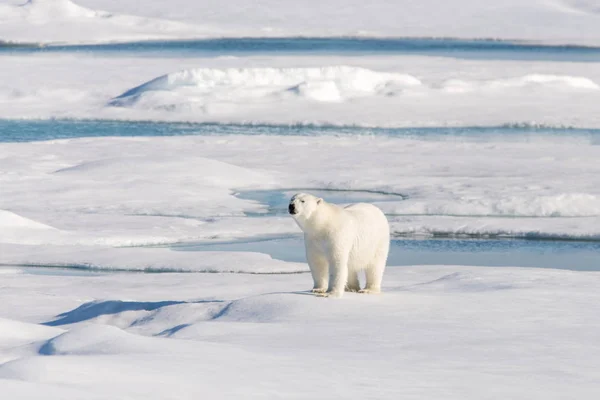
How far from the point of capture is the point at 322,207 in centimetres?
546

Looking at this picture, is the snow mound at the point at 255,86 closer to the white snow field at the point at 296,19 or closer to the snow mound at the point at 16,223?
the snow mound at the point at 16,223

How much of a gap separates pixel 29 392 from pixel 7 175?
1035 centimetres

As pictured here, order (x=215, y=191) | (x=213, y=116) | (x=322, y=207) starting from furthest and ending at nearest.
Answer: (x=213, y=116)
(x=215, y=191)
(x=322, y=207)

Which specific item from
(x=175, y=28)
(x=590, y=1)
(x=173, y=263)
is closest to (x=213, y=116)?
(x=173, y=263)

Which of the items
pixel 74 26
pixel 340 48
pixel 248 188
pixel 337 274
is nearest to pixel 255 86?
pixel 248 188

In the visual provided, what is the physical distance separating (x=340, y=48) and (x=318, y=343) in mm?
34833

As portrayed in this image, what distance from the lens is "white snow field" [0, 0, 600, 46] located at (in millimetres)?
39844

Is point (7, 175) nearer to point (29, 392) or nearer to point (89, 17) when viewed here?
point (29, 392)

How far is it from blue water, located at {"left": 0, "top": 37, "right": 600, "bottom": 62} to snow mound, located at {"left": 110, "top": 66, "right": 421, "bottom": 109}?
36.1 feet

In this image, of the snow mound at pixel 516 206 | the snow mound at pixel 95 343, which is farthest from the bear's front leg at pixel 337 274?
the snow mound at pixel 516 206

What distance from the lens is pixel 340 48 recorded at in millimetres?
38844

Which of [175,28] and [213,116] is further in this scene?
[175,28]

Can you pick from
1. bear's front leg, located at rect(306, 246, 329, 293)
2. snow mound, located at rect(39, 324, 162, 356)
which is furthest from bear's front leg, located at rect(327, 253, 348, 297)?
snow mound, located at rect(39, 324, 162, 356)

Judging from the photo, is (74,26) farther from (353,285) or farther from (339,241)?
(339,241)
